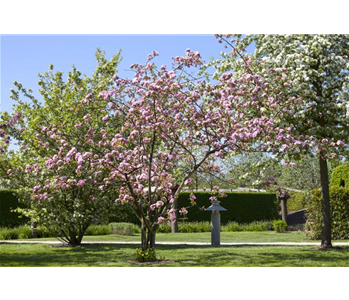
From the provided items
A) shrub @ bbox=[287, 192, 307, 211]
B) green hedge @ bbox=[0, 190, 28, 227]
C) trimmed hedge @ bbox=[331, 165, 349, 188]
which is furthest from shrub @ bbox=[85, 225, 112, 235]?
shrub @ bbox=[287, 192, 307, 211]

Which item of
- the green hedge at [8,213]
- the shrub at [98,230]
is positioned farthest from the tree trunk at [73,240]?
the green hedge at [8,213]

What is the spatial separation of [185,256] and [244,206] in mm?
11457

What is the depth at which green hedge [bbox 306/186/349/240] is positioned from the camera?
13141mm

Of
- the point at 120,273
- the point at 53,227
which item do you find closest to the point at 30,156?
the point at 53,227

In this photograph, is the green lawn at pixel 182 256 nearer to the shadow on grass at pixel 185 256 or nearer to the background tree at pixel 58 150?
the shadow on grass at pixel 185 256

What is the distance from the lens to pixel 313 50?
10062 millimetres

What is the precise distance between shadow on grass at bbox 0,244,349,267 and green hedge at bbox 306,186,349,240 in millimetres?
2582

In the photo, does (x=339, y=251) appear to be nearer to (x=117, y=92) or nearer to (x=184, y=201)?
(x=117, y=92)

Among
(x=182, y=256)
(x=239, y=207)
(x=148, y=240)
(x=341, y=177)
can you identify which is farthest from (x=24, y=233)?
(x=341, y=177)

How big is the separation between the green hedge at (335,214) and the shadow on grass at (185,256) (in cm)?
258

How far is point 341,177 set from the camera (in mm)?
14547

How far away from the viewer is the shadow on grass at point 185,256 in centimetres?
839

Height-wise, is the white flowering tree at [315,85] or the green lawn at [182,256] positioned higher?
the white flowering tree at [315,85]

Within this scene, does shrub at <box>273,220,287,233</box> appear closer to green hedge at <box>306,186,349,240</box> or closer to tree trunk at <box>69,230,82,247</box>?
green hedge at <box>306,186,349,240</box>
